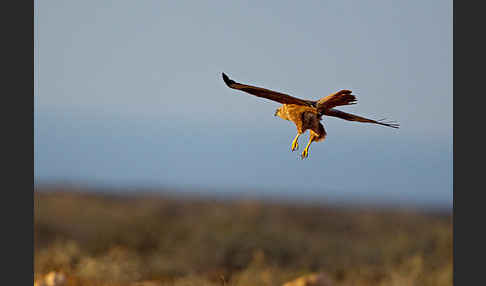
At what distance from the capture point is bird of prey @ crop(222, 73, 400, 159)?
6.69 feet

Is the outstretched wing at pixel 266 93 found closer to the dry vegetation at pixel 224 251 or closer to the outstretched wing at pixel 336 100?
the outstretched wing at pixel 336 100

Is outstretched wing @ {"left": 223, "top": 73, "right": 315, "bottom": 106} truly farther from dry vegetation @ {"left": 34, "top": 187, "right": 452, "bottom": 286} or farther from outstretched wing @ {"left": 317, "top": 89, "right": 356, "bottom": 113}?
dry vegetation @ {"left": 34, "top": 187, "right": 452, "bottom": 286}

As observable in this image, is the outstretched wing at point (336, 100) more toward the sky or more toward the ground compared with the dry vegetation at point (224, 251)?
more toward the sky

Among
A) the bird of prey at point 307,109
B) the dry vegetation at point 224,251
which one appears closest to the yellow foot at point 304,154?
the bird of prey at point 307,109

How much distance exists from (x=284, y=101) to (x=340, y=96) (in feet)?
0.82

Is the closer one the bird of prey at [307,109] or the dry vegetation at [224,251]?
the bird of prey at [307,109]

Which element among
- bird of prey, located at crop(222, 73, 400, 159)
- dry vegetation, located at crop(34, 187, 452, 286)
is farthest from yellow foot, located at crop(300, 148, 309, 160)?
dry vegetation, located at crop(34, 187, 452, 286)

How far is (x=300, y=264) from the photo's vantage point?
279 inches

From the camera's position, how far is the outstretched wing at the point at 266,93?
2.07 metres

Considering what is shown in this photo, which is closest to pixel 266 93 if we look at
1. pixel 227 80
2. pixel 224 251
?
pixel 227 80

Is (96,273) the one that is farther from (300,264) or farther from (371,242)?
(371,242)

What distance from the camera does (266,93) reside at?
2.10 m

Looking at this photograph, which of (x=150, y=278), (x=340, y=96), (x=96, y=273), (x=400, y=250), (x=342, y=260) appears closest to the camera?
(x=340, y=96)

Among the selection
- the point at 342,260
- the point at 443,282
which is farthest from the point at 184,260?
the point at 443,282
